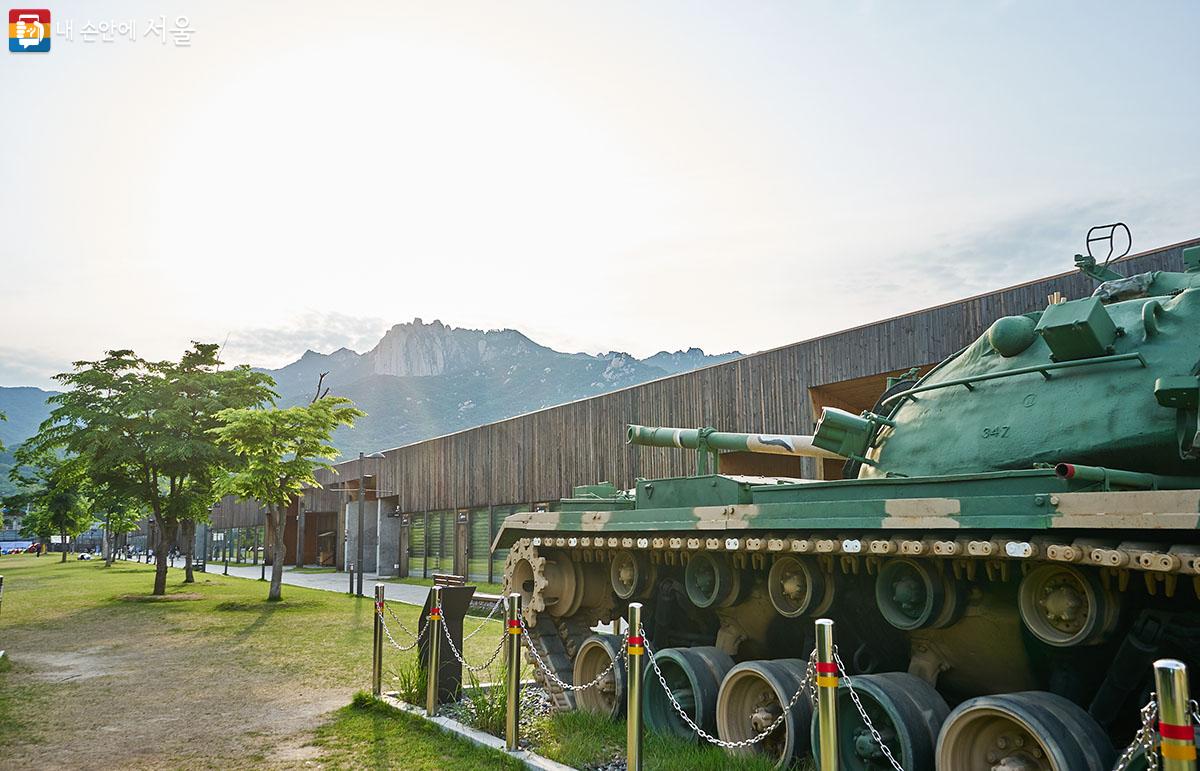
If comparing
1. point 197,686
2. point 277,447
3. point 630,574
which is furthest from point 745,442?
point 277,447

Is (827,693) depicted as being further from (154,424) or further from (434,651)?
(154,424)

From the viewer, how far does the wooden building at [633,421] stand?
16.6 meters

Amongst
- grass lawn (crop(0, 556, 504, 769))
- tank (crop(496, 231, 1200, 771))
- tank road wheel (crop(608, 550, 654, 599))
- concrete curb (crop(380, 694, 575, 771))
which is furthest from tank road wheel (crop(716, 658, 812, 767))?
grass lawn (crop(0, 556, 504, 769))

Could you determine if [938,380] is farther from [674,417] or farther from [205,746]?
[674,417]

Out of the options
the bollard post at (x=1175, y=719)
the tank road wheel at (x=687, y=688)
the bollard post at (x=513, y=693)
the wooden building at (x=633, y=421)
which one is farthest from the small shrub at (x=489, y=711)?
the wooden building at (x=633, y=421)

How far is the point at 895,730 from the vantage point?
20.6ft

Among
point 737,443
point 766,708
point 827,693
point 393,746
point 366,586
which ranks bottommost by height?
point 366,586

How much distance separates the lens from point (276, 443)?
24.7m

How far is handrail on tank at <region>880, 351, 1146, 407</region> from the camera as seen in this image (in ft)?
20.6

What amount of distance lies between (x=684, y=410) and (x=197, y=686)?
1288cm

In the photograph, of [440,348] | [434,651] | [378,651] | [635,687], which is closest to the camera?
[635,687]

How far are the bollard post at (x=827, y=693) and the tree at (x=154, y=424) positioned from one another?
22421mm

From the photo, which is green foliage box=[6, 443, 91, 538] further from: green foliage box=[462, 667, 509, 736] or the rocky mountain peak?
the rocky mountain peak

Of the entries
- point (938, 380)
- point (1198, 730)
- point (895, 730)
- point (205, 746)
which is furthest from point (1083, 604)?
point (205, 746)
